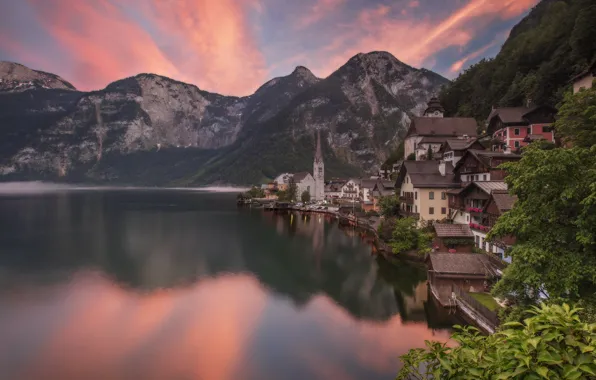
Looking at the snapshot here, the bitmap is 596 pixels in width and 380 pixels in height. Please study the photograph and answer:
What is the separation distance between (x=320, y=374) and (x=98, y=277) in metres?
33.0

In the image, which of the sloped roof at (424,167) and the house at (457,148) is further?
the house at (457,148)

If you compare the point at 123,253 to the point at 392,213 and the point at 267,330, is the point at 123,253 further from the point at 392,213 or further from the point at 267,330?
the point at 392,213

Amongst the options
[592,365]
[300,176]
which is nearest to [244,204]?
[300,176]

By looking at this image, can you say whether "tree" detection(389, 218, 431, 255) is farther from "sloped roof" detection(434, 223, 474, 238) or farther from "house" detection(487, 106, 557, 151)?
"house" detection(487, 106, 557, 151)

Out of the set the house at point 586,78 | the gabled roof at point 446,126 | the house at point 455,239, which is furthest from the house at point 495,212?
the gabled roof at point 446,126

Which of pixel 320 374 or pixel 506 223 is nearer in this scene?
pixel 506 223

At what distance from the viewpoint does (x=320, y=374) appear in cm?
2003

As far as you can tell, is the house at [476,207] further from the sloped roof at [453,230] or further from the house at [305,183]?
the house at [305,183]

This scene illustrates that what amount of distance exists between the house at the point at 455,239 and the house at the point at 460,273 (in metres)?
8.83

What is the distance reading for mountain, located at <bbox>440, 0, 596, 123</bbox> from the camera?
2299 inches

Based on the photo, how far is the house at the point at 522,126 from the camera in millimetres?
56375

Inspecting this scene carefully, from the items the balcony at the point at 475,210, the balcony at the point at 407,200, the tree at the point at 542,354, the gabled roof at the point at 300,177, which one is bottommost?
the balcony at the point at 475,210

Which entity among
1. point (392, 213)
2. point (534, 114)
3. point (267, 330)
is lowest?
point (267, 330)

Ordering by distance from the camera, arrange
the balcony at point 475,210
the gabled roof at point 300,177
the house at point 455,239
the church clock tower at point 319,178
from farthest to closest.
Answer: the gabled roof at point 300,177, the church clock tower at point 319,178, the house at point 455,239, the balcony at point 475,210
